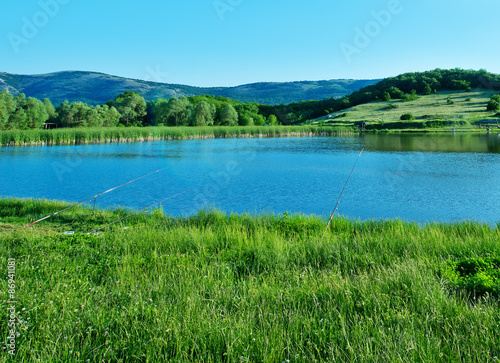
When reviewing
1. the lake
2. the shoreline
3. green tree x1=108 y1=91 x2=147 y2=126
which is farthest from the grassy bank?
green tree x1=108 y1=91 x2=147 y2=126

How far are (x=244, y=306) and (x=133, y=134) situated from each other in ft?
149

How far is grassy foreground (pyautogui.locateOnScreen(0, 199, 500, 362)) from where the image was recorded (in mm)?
2818

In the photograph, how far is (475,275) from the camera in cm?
427

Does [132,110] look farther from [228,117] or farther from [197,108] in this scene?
[228,117]

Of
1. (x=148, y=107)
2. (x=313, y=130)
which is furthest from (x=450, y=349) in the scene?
(x=148, y=107)

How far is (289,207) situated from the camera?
12609mm

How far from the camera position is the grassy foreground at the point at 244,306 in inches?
111

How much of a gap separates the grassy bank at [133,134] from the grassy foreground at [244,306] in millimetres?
38047

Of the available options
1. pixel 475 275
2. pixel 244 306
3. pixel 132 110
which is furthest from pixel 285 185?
pixel 132 110

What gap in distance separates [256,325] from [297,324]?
36cm

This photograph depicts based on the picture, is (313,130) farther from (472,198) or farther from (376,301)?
(376,301)

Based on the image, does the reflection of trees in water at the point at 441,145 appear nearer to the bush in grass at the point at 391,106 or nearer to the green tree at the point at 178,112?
the green tree at the point at 178,112

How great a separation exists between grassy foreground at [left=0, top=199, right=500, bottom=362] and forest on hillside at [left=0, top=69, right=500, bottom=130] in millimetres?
47245

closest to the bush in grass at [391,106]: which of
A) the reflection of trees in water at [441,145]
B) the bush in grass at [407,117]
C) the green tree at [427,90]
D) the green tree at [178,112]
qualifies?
the green tree at [427,90]
